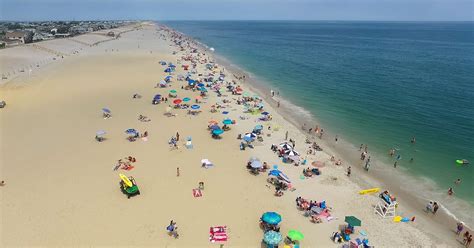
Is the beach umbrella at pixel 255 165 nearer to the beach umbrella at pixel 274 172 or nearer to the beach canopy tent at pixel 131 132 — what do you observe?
the beach umbrella at pixel 274 172

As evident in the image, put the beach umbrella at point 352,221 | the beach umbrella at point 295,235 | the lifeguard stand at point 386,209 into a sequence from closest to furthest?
the beach umbrella at point 295,235 < the beach umbrella at point 352,221 < the lifeguard stand at point 386,209

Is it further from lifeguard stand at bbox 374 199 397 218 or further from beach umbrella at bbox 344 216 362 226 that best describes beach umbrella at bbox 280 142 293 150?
beach umbrella at bbox 344 216 362 226

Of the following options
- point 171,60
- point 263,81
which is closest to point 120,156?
point 263,81

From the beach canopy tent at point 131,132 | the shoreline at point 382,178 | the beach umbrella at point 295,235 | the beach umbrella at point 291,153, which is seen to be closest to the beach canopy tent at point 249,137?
the beach umbrella at point 291,153

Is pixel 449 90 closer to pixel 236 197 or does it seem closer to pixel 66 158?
pixel 236 197

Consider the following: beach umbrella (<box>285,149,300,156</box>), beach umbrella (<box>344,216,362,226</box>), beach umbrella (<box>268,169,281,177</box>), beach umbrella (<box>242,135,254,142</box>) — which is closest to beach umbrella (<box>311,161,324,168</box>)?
beach umbrella (<box>285,149,300,156</box>)

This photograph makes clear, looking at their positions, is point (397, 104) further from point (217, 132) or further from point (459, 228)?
point (217, 132)

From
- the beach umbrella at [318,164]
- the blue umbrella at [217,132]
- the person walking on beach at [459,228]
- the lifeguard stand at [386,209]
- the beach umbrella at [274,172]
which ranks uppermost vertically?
the blue umbrella at [217,132]

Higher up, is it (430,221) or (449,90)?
(449,90)
